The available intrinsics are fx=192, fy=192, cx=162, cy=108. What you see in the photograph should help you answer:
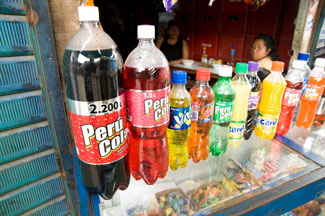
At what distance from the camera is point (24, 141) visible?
44.1 inches

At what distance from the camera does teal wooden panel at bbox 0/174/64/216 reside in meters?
1.18

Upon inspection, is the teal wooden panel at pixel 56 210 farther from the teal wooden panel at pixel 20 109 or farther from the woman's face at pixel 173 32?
the woman's face at pixel 173 32

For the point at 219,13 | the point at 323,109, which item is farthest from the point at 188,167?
the point at 219,13

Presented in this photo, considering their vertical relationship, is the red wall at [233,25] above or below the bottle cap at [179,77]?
above

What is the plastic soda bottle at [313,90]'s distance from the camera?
1.31 metres

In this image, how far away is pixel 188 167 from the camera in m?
1.17

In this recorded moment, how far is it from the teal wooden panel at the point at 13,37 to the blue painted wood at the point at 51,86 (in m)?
0.05

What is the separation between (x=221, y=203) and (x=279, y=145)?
2.14ft

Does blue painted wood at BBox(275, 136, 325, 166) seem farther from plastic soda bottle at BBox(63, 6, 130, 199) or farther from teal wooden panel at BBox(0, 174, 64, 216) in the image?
teal wooden panel at BBox(0, 174, 64, 216)

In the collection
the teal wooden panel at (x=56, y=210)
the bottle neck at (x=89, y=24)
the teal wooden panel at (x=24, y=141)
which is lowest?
the teal wooden panel at (x=56, y=210)

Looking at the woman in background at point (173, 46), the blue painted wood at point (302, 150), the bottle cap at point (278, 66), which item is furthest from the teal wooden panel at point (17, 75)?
the woman in background at point (173, 46)

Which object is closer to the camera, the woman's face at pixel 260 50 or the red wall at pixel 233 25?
the woman's face at pixel 260 50

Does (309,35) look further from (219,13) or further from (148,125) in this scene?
(148,125)

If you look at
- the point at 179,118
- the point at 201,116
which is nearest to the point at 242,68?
the point at 201,116
